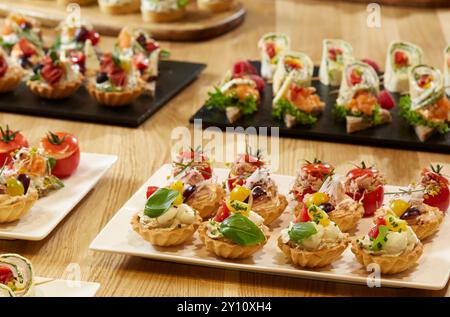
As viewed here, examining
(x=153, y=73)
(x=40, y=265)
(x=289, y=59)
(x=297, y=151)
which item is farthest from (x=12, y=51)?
(x=40, y=265)

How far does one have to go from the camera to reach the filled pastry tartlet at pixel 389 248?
297 cm

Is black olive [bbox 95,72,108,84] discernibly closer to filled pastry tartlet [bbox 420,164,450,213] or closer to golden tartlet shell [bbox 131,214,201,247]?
golden tartlet shell [bbox 131,214,201,247]

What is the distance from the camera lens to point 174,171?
350 cm

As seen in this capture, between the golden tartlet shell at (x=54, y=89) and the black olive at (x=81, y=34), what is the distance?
0.63 m

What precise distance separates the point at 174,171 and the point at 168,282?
55cm

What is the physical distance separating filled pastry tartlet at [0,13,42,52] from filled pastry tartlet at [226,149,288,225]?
2.40 meters

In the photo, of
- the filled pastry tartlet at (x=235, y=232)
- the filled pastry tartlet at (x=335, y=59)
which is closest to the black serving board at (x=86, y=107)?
the filled pastry tartlet at (x=335, y=59)

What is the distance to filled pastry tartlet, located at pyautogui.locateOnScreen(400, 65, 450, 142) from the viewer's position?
4.42m

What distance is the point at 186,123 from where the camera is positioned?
473cm

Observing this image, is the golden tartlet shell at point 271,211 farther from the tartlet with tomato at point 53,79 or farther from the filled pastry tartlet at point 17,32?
the filled pastry tartlet at point 17,32

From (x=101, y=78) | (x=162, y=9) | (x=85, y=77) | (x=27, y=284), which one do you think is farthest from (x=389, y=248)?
(x=162, y=9)

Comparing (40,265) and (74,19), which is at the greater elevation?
(74,19)
